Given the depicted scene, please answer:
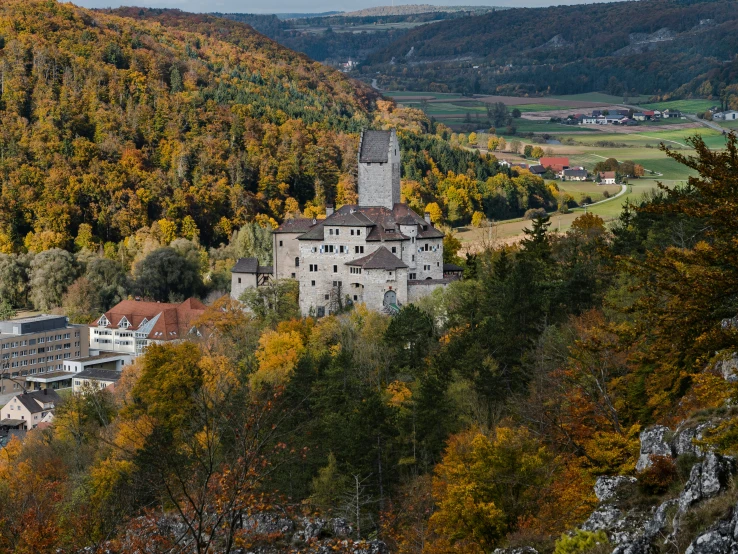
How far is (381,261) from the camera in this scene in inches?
2361

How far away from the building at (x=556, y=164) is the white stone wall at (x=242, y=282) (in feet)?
200

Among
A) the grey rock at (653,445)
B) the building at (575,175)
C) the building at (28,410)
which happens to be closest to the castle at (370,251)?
the building at (28,410)

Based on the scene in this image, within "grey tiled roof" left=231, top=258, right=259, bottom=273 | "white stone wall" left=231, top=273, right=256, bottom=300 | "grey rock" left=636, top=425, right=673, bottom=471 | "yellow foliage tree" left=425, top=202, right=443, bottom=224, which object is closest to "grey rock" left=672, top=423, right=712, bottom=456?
"grey rock" left=636, top=425, right=673, bottom=471

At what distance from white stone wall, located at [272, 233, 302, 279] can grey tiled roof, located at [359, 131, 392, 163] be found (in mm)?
5829

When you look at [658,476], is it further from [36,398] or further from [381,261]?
→ [36,398]

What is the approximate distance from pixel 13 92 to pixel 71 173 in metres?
19.4

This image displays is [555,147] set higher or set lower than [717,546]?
lower

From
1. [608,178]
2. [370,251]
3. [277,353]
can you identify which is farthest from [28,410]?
[608,178]

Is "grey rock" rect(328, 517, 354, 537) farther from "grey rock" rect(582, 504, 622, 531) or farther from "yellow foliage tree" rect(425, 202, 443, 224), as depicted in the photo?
"yellow foliage tree" rect(425, 202, 443, 224)

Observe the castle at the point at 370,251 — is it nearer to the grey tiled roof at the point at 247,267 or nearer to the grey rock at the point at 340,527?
the grey tiled roof at the point at 247,267

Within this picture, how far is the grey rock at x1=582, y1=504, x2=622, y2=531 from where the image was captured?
21203 mm

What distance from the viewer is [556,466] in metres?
29.8

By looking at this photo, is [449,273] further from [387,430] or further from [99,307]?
[99,307]

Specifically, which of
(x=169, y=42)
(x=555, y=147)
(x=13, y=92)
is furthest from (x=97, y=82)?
(x=555, y=147)
